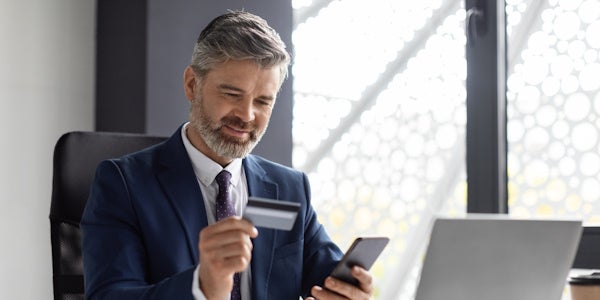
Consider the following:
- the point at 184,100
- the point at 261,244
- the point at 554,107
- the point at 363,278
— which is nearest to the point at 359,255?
the point at 363,278

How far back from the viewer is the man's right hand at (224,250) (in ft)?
4.42

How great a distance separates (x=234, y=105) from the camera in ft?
5.92

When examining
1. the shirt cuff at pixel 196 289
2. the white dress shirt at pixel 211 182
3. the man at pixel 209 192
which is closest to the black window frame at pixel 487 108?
the man at pixel 209 192

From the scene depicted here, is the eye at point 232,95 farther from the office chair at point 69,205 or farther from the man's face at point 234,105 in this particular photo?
the office chair at point 69,205

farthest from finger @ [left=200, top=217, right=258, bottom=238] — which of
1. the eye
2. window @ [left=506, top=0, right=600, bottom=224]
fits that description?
window @ [left=506, top=0, right=600, bottom=224]

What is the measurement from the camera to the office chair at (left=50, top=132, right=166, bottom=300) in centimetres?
182

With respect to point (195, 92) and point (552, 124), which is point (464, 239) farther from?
point (552, 124)

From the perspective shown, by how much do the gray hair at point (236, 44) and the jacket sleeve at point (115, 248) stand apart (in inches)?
12.2

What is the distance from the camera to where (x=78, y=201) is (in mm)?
1846

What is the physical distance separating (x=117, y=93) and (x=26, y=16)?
373 millimetres

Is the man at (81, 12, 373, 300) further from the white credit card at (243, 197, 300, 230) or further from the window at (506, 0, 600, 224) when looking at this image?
the window at (506, 0, 600, 224)

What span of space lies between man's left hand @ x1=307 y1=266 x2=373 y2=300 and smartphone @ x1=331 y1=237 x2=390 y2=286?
0.01m

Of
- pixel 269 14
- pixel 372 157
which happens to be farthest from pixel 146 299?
pixel 372 157

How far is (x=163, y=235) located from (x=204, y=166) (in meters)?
0.20
